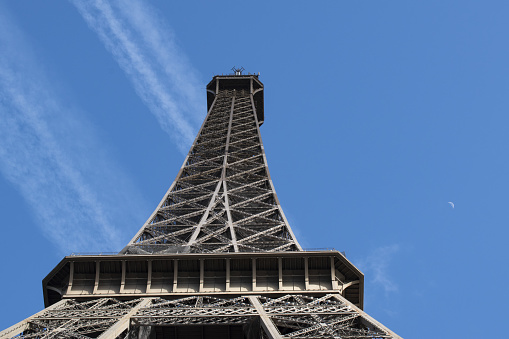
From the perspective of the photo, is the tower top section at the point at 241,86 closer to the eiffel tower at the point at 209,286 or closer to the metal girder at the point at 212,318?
the eiffel tower at the point at 209,286

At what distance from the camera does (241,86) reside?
292 feet

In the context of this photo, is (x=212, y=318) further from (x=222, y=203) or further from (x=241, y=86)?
(x=241, y=86)

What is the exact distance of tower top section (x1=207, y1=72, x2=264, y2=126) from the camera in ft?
289

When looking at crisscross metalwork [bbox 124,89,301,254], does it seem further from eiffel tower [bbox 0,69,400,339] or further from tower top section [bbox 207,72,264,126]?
tower top section [bbox 207,72,264,126]

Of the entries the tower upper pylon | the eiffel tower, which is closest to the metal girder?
the eiffel tower

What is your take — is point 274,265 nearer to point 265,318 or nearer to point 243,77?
point 265,318

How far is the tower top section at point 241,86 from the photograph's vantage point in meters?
87.9

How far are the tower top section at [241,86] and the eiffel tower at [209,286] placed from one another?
124 ft

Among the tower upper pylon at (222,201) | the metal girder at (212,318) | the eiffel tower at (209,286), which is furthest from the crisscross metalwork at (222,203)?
the metal girder at (212,318)

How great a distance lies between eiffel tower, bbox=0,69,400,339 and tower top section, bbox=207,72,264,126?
1487 inches

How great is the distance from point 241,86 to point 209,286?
56.6 meters

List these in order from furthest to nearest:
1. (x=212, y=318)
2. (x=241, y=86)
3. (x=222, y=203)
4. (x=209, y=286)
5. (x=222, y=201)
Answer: (x=241, y=86)
(x=222, y=201)
(x=222, y=203)
(x=209, y=286)
(x=212, y=318)

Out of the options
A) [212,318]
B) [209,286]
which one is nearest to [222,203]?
[209,286]

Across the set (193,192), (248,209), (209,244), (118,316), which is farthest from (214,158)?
(118,316)
